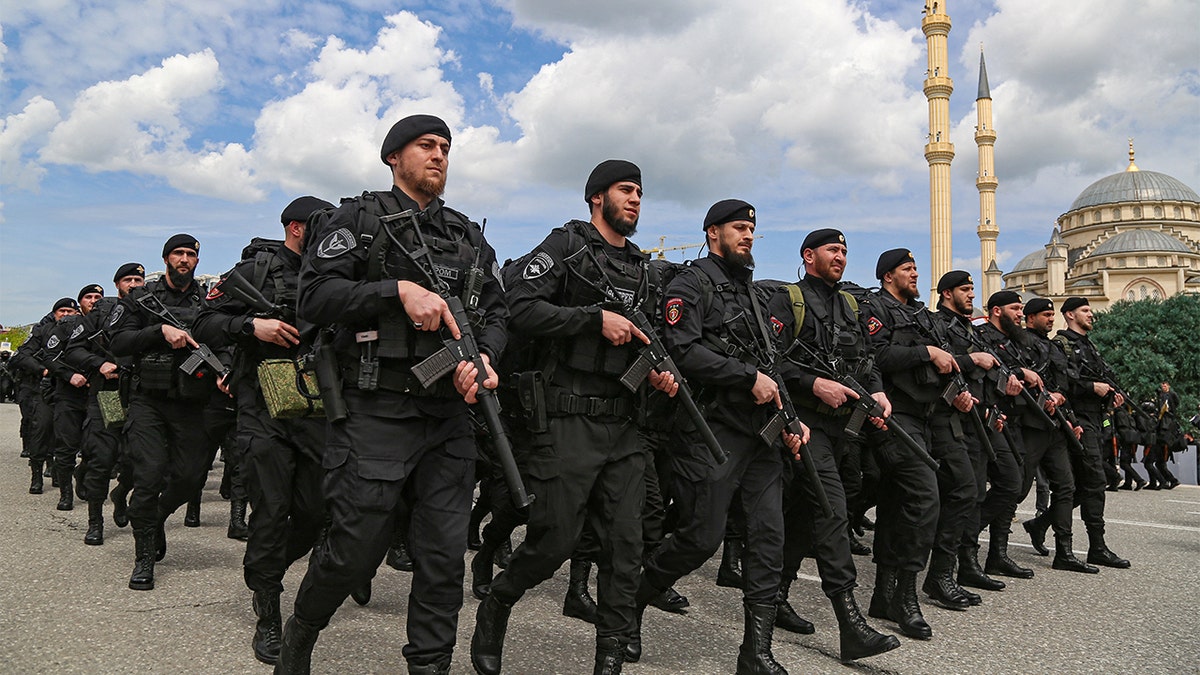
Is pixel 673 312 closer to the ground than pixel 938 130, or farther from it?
closer to the ground

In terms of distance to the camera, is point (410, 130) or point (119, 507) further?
point (119, 507)

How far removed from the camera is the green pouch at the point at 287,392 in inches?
169

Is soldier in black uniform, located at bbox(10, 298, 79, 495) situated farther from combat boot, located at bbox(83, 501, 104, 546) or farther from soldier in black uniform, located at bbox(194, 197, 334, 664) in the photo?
soldier in black uniform, located at bbox(194, 197, 334, 664)

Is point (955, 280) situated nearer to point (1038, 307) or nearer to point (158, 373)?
Result: point (1038, 307)

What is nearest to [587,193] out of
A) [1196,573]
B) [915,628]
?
[915,628]

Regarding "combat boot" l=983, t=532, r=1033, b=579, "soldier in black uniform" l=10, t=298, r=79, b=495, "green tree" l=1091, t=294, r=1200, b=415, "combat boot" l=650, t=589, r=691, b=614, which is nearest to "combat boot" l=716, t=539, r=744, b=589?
"combat boot" l=650, t=589, r=691, b=614

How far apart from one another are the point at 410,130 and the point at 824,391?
2652 millimetres

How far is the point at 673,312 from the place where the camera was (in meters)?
4.52

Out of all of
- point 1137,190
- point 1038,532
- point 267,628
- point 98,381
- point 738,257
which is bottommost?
point 267,628

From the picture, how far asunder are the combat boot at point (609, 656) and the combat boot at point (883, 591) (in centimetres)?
233

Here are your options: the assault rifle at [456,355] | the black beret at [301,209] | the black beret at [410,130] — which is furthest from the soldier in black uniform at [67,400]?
the assault rifle at [456,355]

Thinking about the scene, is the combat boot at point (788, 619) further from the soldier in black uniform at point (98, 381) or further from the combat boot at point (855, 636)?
the soldier in black uniform at point (98, 381)

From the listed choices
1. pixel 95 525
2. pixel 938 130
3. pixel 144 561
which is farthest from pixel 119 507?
pixel 938 130

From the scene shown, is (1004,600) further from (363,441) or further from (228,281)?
(228,281)
